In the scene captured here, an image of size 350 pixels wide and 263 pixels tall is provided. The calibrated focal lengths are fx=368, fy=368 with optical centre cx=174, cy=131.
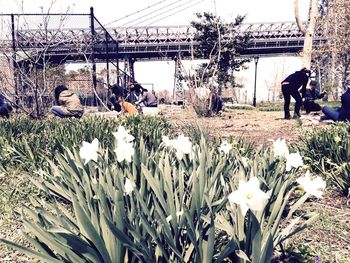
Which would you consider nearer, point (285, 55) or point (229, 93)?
point (285, 55)

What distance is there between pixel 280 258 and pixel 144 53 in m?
32.0

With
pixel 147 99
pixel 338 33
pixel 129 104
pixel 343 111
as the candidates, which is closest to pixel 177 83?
pixel 338 33

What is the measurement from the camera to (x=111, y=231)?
1.30 m

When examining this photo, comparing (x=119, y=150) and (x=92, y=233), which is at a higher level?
(x=119, y=150)

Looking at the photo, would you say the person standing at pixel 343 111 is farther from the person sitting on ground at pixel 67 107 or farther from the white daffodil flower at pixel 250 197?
the white daffodil flower at pixel 250 197

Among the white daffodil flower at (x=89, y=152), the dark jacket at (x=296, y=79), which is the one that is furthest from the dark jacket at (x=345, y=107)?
the white daffodil flower at (x=89, y=152)

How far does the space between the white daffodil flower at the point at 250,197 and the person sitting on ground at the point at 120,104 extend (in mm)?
6842

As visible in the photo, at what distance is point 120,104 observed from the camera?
9.84 meters

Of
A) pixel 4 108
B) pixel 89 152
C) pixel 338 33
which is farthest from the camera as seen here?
pixel 338 33

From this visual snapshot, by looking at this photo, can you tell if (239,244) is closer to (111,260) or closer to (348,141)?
(111,260)

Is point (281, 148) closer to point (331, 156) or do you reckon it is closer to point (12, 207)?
point (331, 156)

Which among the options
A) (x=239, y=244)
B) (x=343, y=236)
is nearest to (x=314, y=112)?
(x=343, y=236)

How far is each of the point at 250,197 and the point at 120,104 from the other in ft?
28.8

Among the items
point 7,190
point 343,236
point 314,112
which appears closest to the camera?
point 343,236
